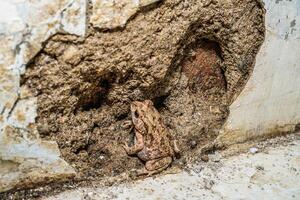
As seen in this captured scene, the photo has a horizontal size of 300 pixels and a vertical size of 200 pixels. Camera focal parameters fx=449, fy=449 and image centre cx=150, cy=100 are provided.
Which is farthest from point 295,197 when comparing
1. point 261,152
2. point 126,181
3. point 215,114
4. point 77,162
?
point 77,162

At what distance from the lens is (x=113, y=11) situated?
2.16 meters

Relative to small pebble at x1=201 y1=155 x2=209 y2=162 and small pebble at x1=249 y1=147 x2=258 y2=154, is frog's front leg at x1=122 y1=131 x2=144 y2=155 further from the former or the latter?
small pebble at x1=249 y1=147 x2=258 y2=154

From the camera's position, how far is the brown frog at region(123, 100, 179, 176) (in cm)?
258

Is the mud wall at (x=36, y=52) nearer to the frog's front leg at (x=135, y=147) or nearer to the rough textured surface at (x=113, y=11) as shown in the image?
the rough textured surface at (x=113, y=11)

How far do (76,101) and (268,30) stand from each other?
120 centimetres

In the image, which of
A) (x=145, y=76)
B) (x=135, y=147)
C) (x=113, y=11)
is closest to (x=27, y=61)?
(x=113, y=11)

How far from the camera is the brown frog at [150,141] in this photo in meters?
2.58

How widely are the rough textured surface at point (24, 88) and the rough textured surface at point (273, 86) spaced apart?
111 centimetres

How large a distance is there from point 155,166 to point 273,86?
0.93m

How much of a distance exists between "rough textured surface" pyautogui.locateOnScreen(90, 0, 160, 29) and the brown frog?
1.88ft

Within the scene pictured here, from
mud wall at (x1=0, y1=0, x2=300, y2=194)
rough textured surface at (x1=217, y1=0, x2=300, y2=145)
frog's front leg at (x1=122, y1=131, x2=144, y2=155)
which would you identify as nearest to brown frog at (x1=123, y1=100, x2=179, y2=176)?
frog's front leg at (x1=122, y1=131, x2=144, y2=155)

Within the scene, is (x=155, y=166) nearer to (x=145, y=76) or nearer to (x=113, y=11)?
(x=145, y=76)

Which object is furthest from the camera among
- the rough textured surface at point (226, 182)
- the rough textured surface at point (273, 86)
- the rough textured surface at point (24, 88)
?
the rough textured surface at point (273, 86)

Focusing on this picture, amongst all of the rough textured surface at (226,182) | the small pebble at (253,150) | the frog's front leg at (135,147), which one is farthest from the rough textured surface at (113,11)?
the small pebble at (253,150)
